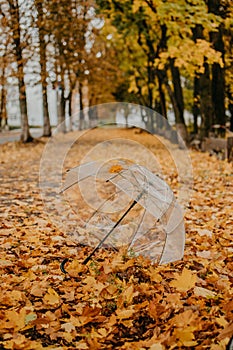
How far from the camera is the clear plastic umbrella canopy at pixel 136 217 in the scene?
15.3 ft

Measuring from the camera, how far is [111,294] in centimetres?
414

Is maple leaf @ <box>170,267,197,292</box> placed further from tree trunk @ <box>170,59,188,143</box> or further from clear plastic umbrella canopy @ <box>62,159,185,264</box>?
tree trunk @ <box>170,59,188,143</box>

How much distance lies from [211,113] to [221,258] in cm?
1375

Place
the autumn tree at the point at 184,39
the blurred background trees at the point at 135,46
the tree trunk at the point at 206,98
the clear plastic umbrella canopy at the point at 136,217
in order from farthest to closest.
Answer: the tree trunk at the point at 206,98 → the blurred background trees at the point at 135,46 → the autumn tree at the point at 184,39 → the clear plastic umbrella canopy at the point at 136,217

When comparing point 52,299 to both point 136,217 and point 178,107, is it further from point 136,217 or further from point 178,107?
point 178,107

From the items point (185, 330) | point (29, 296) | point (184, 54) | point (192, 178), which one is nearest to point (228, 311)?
point (185, 330)

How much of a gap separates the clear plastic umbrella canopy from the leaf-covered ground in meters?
0.23

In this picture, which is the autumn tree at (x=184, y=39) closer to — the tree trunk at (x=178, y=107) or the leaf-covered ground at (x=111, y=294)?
the tree trunk at (x=178, y=107)

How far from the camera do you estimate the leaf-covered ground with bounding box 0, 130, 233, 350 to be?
11.1 ft

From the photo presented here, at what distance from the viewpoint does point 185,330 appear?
331cm

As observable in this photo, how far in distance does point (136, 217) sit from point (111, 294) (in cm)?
262

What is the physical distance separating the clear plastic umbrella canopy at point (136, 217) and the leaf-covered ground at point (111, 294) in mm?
228

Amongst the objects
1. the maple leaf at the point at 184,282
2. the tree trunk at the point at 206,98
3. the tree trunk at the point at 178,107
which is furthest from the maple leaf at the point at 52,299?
the tree trunk at the point at 178,107

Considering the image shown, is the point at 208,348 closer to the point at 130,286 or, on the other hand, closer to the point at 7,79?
the point at 130,286
